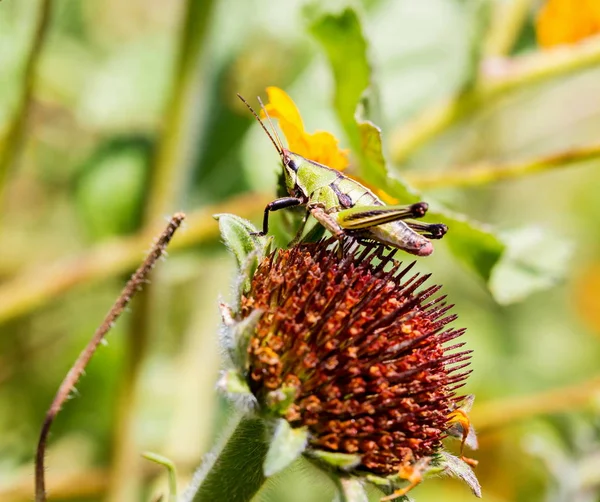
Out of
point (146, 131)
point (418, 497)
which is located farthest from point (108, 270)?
point (418, 497)

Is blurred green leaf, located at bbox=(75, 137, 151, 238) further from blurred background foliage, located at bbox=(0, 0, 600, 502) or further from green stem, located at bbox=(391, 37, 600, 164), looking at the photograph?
green stem, located at bbox=(391, 37, 600, 164)

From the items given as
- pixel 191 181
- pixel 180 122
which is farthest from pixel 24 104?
pixel 191 181

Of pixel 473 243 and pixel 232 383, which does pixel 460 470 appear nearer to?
pixel 232 383

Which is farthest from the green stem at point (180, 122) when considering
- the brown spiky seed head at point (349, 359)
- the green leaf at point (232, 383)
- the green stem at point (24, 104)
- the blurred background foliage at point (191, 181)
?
the green leaf at point (232, 383)

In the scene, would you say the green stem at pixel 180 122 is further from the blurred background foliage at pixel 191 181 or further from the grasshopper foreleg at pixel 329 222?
the grasshopper foreleg at pixel 329 222

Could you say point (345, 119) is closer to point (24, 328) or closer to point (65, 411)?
point (24, 328)
